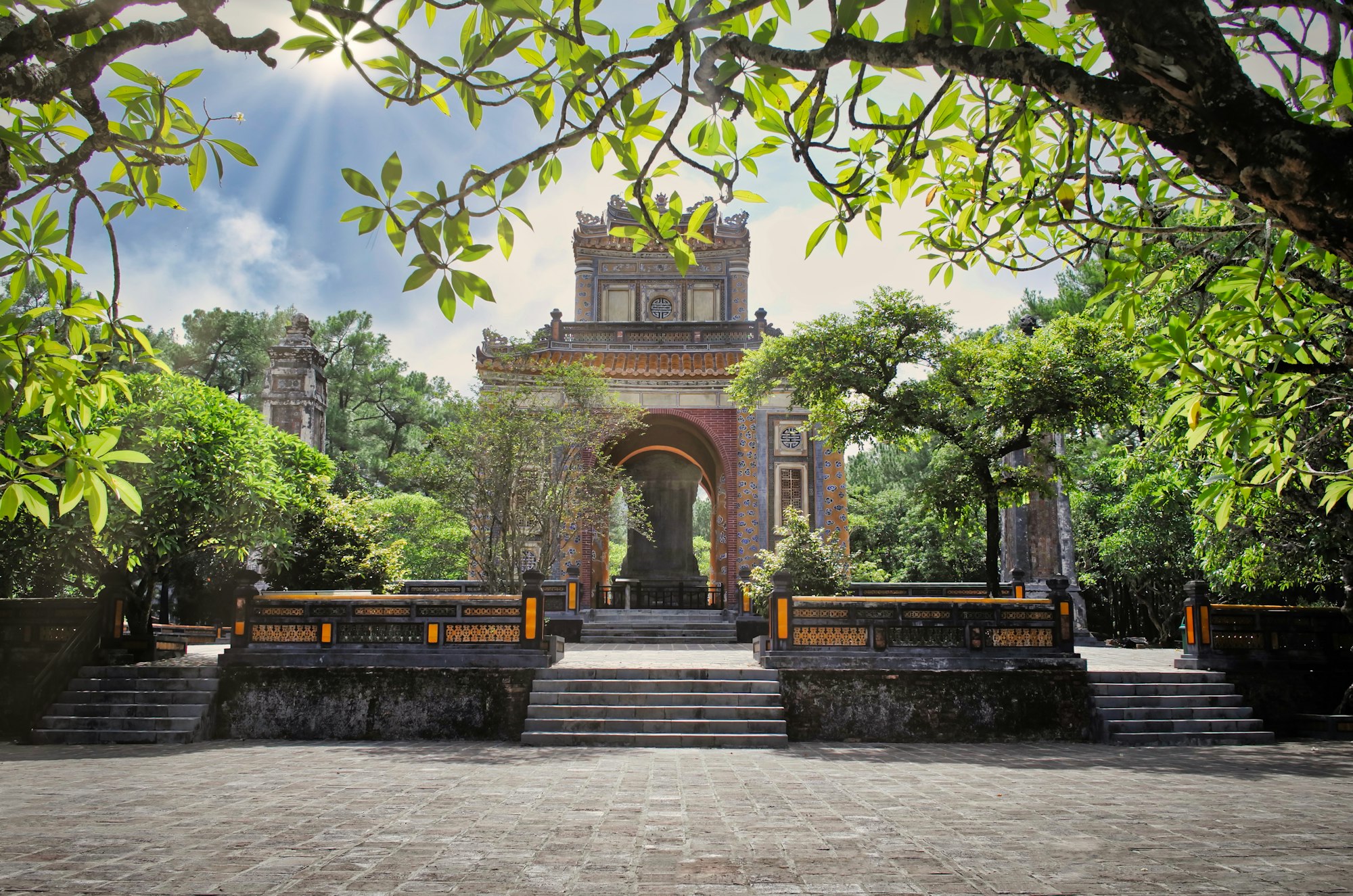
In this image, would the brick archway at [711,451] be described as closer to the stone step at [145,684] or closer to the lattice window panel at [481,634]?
the lattice window panel at [481,634]

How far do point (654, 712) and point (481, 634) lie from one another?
8.06ft

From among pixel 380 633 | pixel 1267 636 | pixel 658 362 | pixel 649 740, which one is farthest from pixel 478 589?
pixel 1267 636

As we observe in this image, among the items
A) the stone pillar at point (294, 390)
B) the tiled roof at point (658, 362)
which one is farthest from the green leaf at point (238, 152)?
the stone pillar at point (294, 390)

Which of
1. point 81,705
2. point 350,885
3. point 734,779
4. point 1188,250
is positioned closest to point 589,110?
point 1188,250

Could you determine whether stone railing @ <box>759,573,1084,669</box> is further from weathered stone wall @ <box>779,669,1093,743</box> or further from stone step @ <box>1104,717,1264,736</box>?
stone step @ <box>1104,717,1264,736</box>

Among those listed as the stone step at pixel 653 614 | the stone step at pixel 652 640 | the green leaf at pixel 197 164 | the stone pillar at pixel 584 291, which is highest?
the stone pillar at pixel 584 291

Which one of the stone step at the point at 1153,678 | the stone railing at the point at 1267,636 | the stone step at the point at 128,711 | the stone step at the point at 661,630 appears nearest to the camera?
the stone step at the point at 128,711

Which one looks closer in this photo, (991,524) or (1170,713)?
(1170,713)

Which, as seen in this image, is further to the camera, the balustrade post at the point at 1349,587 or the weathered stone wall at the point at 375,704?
the balustrade post at the point at 1349,587

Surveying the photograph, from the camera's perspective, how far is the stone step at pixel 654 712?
10.0m

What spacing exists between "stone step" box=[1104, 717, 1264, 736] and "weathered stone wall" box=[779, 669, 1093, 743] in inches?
13.0

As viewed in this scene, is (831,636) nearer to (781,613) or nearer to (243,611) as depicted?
(781,613)

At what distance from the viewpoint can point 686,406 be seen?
21.1m

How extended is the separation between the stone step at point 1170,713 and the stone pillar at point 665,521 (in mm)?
12730
